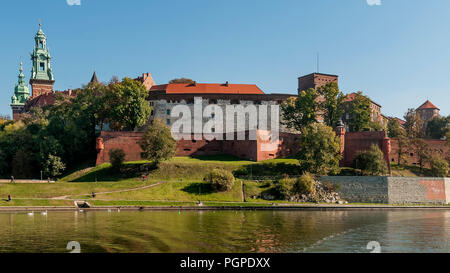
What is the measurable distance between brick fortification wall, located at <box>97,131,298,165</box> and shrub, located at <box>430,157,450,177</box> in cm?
1976

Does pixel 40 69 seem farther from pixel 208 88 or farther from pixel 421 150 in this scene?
pixel 421 150

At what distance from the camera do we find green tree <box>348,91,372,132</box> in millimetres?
65125

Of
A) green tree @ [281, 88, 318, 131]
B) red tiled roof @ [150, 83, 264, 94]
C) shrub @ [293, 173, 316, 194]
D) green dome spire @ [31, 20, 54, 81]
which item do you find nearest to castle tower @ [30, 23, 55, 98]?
green dome spire @ [31, 20, 54, 81]

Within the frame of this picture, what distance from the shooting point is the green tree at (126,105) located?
60.2 m

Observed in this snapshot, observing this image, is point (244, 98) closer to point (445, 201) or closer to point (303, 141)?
point (303, 141)

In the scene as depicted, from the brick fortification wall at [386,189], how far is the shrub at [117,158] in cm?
2691

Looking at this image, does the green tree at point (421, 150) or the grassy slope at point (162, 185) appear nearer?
the grassy slope at point (162, 185)

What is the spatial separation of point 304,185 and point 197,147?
22.5 meters

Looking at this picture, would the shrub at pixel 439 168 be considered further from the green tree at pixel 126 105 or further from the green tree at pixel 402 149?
the green tree at pixel 126 105

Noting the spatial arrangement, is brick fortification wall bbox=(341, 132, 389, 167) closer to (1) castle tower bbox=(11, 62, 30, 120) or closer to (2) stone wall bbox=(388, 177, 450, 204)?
(2) stone wall bbox=(388, 177, 450, 204)

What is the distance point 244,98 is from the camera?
7462 centimetres

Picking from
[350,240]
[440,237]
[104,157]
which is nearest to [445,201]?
[440,237]

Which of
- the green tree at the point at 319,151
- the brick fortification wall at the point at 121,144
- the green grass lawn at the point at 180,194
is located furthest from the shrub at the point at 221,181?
the brick fortification wall at the point at 121,144

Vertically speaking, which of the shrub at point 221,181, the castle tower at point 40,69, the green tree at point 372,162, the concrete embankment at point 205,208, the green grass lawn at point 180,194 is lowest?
the concrete embankment at point 205,208
